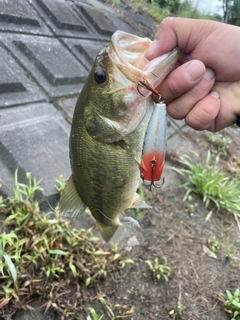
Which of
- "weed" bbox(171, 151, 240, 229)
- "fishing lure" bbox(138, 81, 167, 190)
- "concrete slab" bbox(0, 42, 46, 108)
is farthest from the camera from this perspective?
"weed" bbox(171, 151, 240, 229)

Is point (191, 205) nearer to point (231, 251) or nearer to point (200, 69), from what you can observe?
point (231, 251)

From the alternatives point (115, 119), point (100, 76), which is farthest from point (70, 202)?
point (100, 76)

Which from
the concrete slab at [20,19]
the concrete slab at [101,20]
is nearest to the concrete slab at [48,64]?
the concrete slab at [20,19]

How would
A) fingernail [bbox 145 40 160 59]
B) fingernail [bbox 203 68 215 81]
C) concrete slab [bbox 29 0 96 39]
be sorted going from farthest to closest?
concrete slab [bbox 29 0 96 39], fingernail [bbox 203 68 215 81], fingernail [bbox 145 40 160 59]

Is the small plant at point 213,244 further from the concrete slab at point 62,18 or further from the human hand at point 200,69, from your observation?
the concrete slab at point 62,18

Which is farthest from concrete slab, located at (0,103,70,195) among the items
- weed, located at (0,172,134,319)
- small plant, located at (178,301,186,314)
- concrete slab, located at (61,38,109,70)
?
A: small plant, located at (178,301,186,314)

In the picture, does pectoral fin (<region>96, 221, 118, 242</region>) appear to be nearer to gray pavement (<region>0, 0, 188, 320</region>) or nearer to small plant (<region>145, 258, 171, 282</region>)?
gray pavement (<region>0, 0, 188, 320</region>)

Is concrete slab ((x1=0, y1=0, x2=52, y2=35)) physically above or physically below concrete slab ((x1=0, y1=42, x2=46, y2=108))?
above
